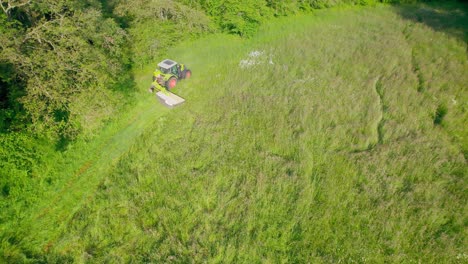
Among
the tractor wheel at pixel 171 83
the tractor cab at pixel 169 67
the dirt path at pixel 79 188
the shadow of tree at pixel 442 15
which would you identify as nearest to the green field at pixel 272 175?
the dirt path at pixel 79 188

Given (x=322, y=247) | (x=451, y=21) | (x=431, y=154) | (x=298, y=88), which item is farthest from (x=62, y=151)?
(x=451, y=21)

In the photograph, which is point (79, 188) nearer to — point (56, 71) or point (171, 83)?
point (56, 71)

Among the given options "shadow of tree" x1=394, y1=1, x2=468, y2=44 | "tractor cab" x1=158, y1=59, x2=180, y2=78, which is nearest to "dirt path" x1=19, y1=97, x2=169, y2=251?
"tractor cab" x1=158, y1=59, x2=180, y2=78

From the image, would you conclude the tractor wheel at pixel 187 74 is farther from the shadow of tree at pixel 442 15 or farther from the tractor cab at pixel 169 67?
the shadow of tree at pixel 442 15

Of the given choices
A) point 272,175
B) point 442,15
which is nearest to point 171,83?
point 272,175

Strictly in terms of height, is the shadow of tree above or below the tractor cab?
above

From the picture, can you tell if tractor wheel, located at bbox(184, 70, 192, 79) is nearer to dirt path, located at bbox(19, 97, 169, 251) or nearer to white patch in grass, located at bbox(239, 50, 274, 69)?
white patch in grass, located at bbox(239, 50, 274, 69)

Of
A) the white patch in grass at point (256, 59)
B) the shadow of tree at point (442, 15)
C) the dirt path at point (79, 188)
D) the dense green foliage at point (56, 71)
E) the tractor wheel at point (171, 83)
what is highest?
the shadow of tree at point (442, 15)
